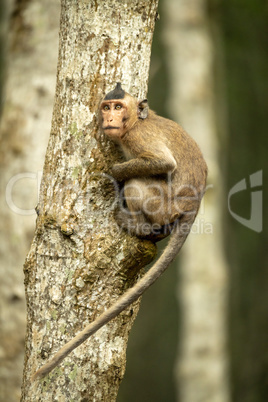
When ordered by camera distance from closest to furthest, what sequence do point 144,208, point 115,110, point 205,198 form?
point 115,110 → point 144,208 → point 205,198

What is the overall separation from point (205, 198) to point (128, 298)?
5.21 meters

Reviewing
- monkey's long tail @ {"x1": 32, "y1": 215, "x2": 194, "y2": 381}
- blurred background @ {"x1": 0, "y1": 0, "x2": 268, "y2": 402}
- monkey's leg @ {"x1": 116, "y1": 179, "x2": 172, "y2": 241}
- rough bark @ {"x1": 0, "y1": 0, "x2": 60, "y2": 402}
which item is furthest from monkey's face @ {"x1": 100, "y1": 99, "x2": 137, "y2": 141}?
rough bark @ {"x1": 0, "y1": 0, "x2": 60, "y2": 402}

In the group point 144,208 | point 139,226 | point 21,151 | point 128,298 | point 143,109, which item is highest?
point 143,109

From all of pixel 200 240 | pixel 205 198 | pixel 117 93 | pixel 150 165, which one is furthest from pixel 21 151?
pixel 117 93

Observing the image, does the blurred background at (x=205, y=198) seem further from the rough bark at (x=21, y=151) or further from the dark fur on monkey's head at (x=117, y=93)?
the dark fur on monkey's head at (x=117, y=93)

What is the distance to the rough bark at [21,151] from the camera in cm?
811

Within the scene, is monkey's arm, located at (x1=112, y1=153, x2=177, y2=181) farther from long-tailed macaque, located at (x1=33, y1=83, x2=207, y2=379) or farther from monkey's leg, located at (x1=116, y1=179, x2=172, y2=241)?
monkey's leg, located at (x1=116, y1=179, x2=172, y2=241)

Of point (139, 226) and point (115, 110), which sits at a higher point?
point (115, 110)

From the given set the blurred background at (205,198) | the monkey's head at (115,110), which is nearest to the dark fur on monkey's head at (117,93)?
the monkey's head at (115,110)

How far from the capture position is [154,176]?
203 inches

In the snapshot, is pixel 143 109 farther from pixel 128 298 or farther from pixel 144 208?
pixel 128 298

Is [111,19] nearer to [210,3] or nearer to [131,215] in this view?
[131,215]

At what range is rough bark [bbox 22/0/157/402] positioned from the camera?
14.7 feet

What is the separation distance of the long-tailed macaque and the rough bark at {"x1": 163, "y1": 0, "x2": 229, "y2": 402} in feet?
13.1
